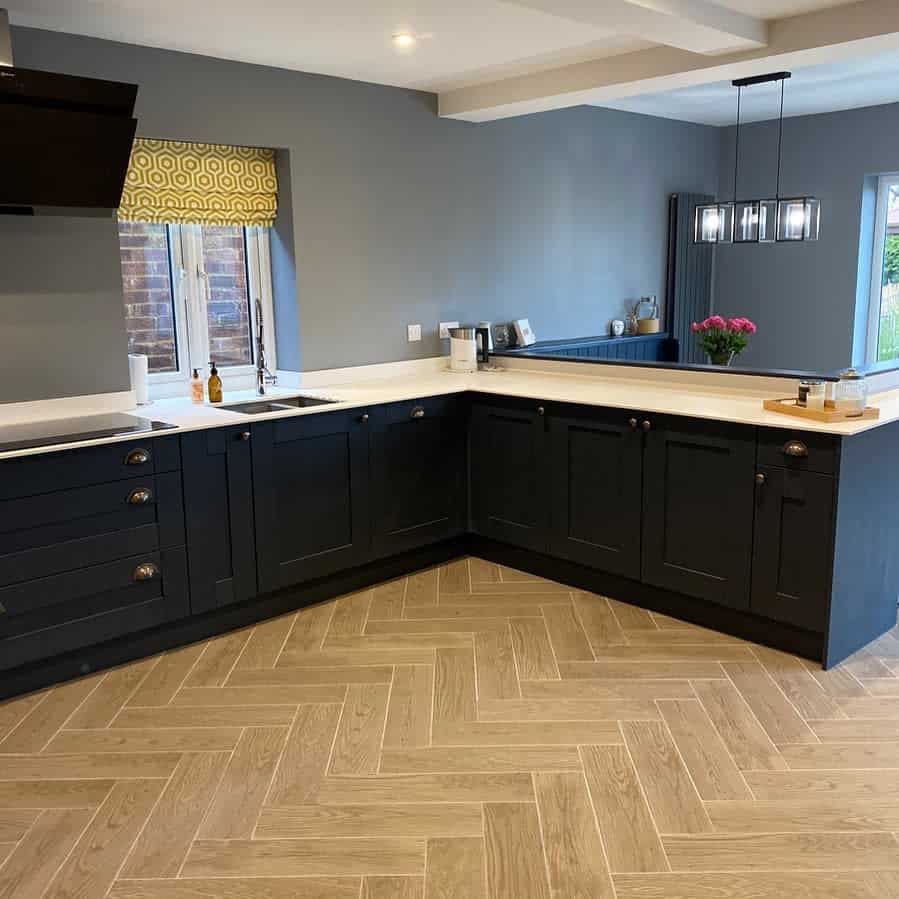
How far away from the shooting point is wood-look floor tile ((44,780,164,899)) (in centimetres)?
213

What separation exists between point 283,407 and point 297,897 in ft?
7.82

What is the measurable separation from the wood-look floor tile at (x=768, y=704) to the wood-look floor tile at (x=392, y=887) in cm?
123

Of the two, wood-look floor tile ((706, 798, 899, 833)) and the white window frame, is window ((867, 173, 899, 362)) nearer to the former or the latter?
the white window frame

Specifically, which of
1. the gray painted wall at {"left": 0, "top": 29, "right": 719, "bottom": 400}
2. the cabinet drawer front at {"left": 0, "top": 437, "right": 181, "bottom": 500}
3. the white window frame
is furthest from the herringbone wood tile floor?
the gray painted wall at {"left": 0, "top": 29, "right": 719, "bottom": 400}

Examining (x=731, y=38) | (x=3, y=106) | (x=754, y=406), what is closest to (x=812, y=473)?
(x=754, y=406)

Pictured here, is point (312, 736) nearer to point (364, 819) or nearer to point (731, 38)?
point (364, 819)

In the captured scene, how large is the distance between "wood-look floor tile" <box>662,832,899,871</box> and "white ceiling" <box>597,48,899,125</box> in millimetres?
3685

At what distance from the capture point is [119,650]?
3.31m

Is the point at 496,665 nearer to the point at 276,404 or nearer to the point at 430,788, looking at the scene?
the point at 430,788

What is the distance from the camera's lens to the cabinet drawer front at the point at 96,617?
9.85ft

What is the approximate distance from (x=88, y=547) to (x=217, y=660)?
63cm

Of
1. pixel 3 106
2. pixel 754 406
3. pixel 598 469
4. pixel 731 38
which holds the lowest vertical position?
pixel 598 469

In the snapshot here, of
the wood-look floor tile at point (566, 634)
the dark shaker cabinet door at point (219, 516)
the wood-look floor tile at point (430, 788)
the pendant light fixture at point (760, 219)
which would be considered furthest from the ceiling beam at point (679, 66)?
the wood-look floor tile at point (430, 788)

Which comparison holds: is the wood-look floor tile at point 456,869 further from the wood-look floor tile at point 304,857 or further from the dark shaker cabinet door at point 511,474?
the dark shaker cabinet door at point 511,474
